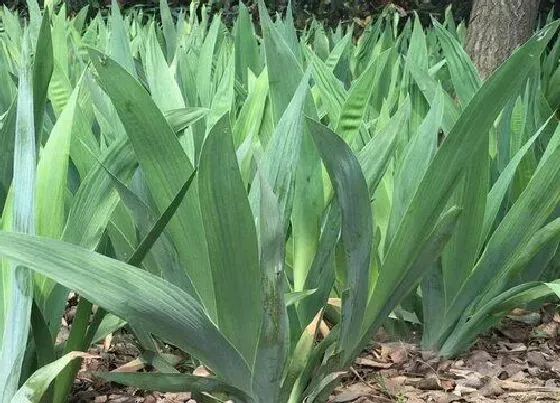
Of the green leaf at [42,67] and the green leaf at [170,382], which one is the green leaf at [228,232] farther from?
the green leaf at [42,67]

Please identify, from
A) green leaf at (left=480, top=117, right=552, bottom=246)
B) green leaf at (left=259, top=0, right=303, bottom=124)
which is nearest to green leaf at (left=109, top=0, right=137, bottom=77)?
green leaf at (left=259, top=0, right=303, bottom=124)

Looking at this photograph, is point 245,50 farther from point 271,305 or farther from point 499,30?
point 271,305

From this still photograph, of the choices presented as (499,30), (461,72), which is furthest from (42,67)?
(499,30)

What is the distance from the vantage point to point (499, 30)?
276 centimetres

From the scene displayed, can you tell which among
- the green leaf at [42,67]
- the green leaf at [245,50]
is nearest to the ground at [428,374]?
the green leaf at [42,67]

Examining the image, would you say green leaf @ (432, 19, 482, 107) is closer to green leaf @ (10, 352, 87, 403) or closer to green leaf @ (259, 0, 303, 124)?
green leaf @ (259, 0, 303, 124)

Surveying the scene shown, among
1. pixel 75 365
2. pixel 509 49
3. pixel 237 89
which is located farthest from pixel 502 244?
pixel 509 49

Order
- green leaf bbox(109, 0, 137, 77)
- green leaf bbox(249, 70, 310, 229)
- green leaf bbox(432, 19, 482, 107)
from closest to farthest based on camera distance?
green leaf bbox(249, 70, 310, 229)
green leaf bbox(109, 0, 137, 77)
green leaf bbox(432, 19, 482, 107)

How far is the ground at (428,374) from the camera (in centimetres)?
106

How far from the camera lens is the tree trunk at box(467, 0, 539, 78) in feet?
9.05

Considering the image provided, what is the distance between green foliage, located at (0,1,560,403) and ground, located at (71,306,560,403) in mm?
47

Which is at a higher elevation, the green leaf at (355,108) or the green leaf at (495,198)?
the green leaf at (355,108)

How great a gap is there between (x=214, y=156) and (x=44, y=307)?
0.99ft

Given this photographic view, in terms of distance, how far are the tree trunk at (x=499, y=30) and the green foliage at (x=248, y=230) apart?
147 centimetres
